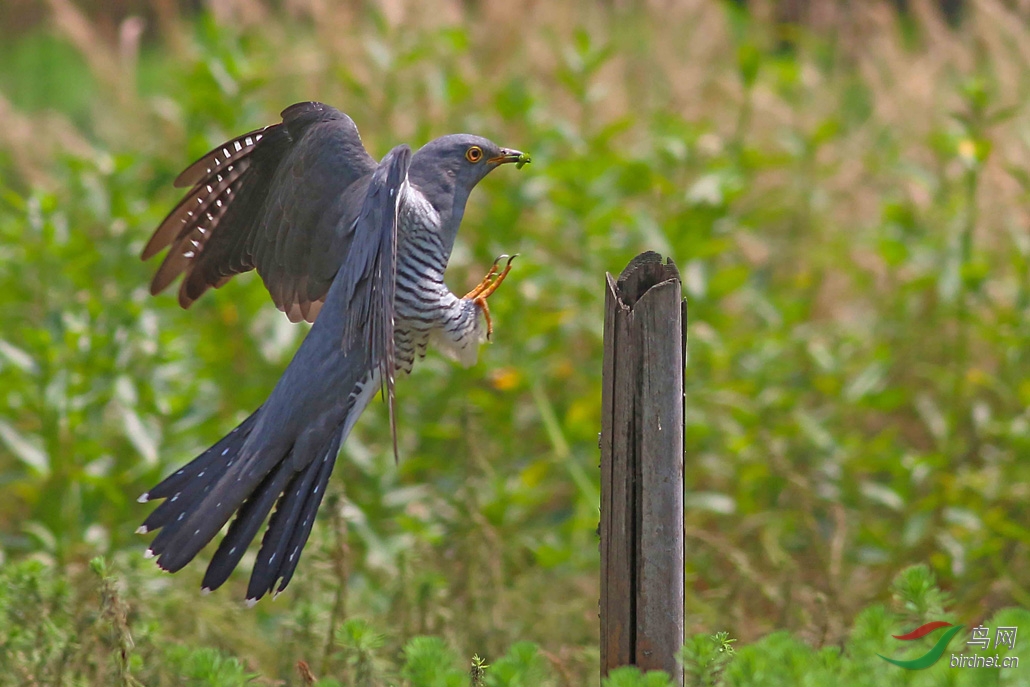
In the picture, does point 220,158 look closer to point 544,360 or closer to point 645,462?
point 645,462

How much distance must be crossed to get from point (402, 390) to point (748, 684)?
2.20 meters

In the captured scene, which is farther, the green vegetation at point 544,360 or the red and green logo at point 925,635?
the green vegetation at point 544,360

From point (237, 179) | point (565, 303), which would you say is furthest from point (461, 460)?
point (237, 179)

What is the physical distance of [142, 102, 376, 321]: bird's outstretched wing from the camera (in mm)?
2150

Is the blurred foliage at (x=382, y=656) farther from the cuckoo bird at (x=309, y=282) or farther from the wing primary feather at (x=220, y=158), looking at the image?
the wing primary feather at (x=220, y=158)

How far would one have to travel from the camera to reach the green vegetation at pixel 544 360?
9.32ft

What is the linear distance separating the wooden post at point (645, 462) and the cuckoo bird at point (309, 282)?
0.36 meters

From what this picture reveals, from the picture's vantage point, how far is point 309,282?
2.22 meters

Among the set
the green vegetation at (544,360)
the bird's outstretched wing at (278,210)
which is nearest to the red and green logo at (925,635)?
the green vegetation at (544,360)

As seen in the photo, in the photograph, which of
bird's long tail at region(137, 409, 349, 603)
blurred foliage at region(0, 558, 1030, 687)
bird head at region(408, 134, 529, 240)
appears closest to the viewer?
blurred foliage at region(0, 558, 1030, 687)

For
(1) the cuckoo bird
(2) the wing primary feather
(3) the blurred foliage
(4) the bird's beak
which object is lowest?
(3) the blurred foliage

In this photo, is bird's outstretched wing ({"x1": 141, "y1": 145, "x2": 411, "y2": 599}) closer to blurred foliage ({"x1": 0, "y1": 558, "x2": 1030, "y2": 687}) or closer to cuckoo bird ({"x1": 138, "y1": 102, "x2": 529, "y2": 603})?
cuckoo bird ({"x1": 138, "y1": 102, "x2": 529, "y2": 603})

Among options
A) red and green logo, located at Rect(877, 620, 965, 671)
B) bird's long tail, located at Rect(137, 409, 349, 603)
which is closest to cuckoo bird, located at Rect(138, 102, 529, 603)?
bird's long tail, located at Rect(137, 409, 349, 603)

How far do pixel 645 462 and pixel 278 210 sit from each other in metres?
1.03
